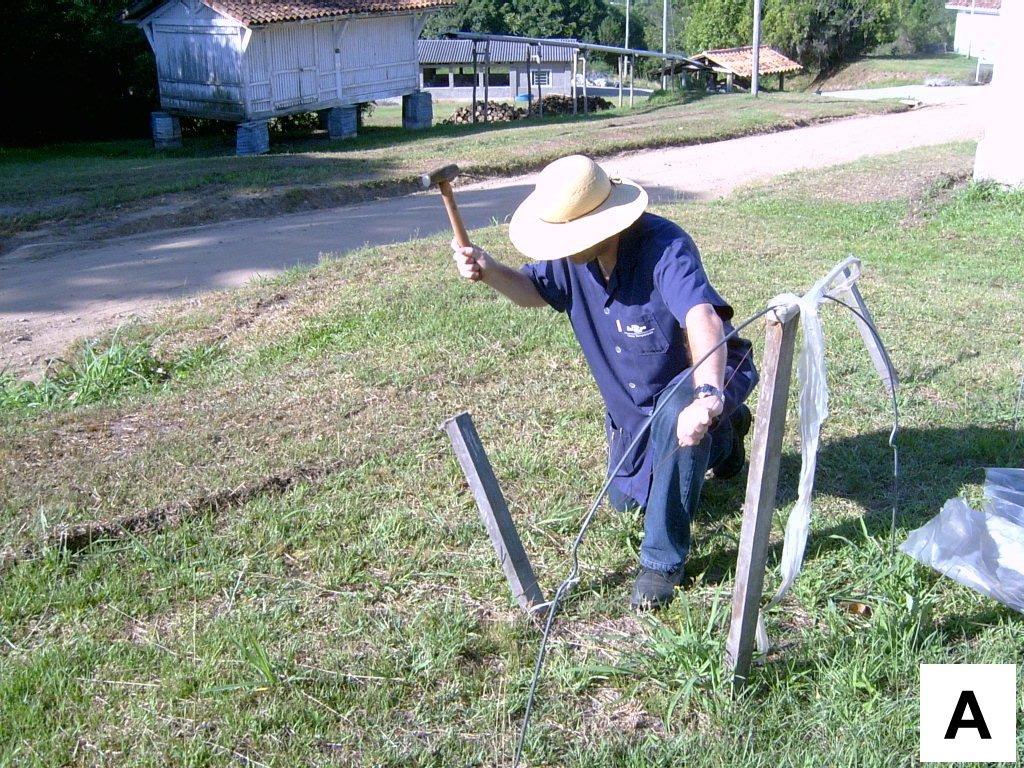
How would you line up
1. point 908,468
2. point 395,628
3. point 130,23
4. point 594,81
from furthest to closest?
point 594,81 → point 130,23 → point 908,468 → point 395,628

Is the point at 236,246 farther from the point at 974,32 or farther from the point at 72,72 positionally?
the point at 974,32

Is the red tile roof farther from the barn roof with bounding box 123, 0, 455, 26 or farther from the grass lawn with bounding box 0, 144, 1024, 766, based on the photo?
the grass lawn with bounding box 0, 144, 1024, 766

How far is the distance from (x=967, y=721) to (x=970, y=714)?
2 cm

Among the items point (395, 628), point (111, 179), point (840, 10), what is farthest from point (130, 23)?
point (840, 10)

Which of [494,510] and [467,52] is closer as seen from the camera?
[494,510]

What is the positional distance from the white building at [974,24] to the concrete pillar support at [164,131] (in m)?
45.0

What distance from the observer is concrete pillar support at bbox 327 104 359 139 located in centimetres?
2564

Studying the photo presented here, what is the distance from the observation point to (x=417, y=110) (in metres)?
28.3

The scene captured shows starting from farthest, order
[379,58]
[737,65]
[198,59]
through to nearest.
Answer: [737,65], [379,58], [198,59]

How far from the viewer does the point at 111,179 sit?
14.5 m

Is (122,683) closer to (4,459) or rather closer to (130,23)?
(4,459)

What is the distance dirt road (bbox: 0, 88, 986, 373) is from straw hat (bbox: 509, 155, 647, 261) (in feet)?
14.3

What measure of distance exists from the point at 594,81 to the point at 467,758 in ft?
227

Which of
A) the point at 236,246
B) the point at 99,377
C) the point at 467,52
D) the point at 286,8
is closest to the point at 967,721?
the point at 99,377
